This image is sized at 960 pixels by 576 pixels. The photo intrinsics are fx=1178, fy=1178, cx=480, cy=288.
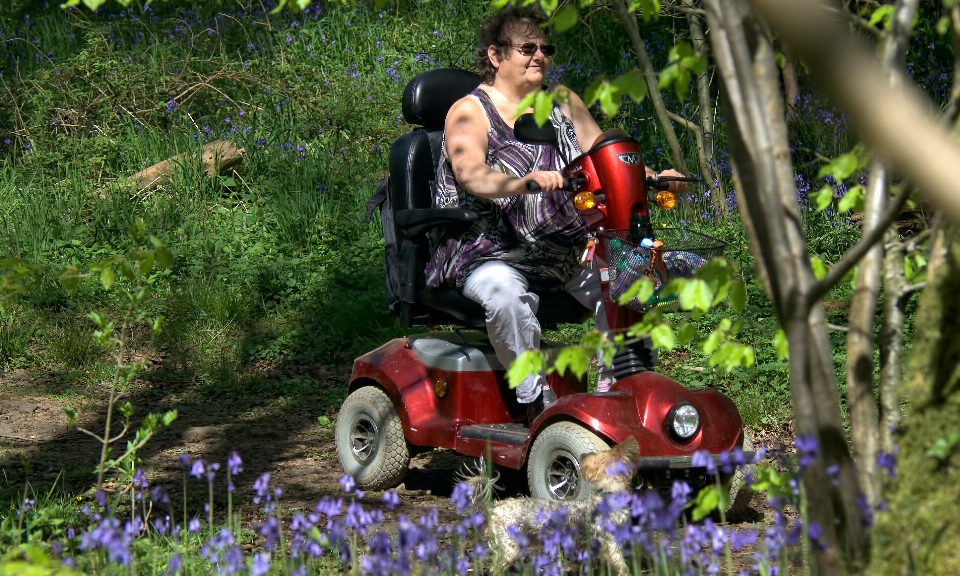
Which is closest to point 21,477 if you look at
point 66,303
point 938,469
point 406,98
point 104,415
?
point 104,415

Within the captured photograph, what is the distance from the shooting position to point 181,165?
7.99 metres

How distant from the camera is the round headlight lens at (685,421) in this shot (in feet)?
11.8

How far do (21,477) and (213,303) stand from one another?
2576 millimetres

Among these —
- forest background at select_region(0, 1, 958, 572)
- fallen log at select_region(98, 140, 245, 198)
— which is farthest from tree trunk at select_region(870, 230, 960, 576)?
fallen log at select_region(98, 140, 245, 198)

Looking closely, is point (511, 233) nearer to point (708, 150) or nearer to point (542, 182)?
point (542, 182)

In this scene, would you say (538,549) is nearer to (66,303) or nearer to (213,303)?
(213,303)

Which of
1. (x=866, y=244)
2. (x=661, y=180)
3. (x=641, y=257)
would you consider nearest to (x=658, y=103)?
(x=661, y=180)

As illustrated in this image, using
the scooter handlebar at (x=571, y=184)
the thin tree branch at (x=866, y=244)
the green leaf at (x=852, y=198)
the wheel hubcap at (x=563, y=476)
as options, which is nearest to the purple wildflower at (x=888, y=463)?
the thin tree branch at (x=866, y=244)

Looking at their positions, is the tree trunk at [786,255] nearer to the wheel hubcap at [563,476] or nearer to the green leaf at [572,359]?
the green leaf at [572,359]

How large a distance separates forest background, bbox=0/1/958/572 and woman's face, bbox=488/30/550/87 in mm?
1352

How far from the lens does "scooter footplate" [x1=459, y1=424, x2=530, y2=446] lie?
154 inches

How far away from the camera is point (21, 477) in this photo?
4.32 metres

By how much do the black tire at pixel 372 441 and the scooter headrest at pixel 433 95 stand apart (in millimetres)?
1044

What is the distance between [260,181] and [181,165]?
542 millimetres
